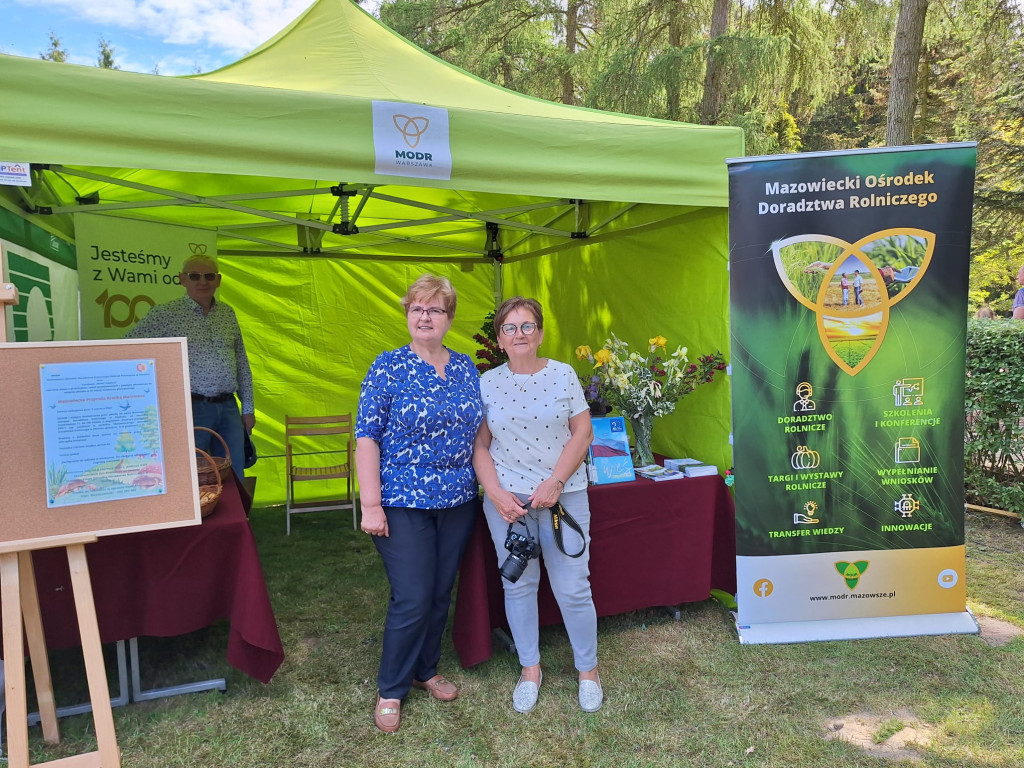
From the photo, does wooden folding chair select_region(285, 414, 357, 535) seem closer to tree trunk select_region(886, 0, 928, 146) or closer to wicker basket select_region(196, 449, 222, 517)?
wicker basket select_region(196, 449, 222, 517)

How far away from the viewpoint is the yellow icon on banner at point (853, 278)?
2602mm

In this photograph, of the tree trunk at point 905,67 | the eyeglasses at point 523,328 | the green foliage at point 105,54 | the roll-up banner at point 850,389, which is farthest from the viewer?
the green foliage at point 105,54

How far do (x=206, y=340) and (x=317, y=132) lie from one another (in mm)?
1617

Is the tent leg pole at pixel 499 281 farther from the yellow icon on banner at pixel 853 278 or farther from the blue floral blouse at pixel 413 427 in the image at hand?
the blue floral blouse at pixel 413 427

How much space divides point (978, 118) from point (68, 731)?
1244cm

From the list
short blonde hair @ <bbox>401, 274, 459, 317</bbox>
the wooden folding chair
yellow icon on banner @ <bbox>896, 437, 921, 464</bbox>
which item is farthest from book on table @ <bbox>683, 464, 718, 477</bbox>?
the wooden folding chair

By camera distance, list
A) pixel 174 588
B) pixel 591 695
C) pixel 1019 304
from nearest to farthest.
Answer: pixel 174 588
pixel 591 695
pixel 1019 304

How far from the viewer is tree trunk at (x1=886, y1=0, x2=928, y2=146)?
650cm

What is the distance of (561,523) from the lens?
2268mm

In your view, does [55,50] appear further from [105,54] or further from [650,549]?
[650,549]

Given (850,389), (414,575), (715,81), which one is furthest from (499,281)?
(715,81)

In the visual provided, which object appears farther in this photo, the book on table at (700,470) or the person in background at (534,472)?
the book on table at (700,470)

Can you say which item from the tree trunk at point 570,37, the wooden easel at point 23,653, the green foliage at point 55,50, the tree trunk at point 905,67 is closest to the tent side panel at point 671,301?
the wooden easel at point 23,653

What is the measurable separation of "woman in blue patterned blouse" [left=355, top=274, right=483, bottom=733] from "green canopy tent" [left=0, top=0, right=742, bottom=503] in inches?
23.0
